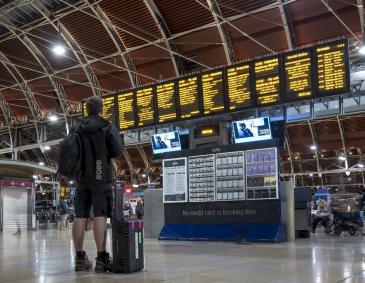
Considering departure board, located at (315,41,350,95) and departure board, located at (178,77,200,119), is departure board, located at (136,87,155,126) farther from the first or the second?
departure board, located at (315,41,350,95)

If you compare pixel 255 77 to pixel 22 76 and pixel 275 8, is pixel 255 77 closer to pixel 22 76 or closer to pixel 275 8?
pixel 275 8

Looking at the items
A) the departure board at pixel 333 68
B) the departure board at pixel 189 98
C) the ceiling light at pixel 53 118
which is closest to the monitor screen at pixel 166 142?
the departure board at pixel 189 98

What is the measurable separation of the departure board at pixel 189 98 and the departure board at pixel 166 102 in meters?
0.29

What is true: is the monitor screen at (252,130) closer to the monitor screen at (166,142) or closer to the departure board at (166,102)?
the departure board at (166,102)

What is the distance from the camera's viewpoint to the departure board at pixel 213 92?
13352mm

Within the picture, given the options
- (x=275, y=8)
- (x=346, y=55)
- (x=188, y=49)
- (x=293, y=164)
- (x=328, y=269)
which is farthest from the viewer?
(x=293, y=164)

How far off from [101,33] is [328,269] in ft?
80.9

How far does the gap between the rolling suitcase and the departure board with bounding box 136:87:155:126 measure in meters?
8.68

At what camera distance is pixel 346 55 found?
12.0 meters

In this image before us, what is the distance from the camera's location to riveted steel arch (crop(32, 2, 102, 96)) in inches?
1070

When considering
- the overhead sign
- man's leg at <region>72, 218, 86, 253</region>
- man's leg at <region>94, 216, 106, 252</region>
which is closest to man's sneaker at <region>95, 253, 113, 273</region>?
man's leg at <region>94, 216, 106, 252</region>

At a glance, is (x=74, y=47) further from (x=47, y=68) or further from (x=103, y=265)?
(x=103, y=265)

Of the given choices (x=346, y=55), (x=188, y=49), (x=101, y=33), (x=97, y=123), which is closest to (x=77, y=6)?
(x=101, y=33)

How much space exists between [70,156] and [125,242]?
1.20 m
